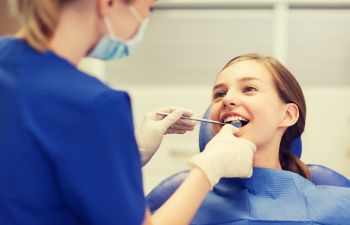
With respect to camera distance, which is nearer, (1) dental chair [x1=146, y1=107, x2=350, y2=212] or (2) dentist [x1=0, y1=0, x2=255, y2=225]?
(2) dentist [x1=0, y1=0, x2=255, y2=225]

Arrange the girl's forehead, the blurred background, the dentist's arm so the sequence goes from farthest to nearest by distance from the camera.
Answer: the blurred background, the girl's forehead, the dentist's arm

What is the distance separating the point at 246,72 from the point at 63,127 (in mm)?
828

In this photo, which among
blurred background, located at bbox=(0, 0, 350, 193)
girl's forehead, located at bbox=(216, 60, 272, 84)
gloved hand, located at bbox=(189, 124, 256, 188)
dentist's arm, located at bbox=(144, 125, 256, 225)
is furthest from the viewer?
blurred background, located at bbox=(0, 0, 350, 193)

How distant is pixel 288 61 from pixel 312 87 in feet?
0.63

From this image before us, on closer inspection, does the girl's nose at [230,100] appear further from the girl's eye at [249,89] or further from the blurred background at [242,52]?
the blurred background at [242,52]

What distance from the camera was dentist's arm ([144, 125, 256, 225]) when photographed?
3.78ft

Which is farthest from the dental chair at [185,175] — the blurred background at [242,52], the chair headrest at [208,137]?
the blurred background at [242,52]

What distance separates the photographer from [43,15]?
910 millimetres

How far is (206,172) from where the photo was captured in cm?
124

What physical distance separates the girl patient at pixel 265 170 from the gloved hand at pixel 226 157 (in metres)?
0.09

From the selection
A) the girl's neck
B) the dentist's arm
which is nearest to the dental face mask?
the dentist's arm

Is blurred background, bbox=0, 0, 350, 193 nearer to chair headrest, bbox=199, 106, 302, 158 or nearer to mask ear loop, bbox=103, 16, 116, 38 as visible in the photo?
chair headrest, bbox=199, 106, 302, 158

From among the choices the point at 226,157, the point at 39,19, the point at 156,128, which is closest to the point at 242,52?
the point at 156,128

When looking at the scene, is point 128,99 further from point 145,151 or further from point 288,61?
point 288,61
